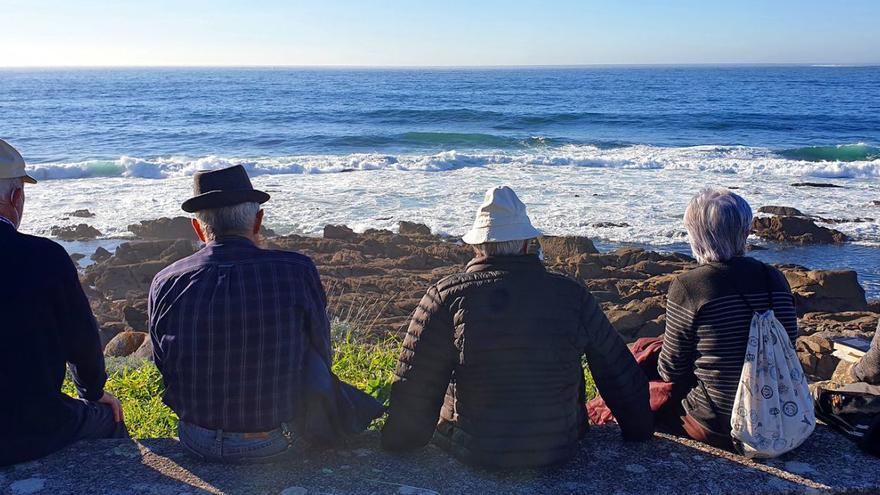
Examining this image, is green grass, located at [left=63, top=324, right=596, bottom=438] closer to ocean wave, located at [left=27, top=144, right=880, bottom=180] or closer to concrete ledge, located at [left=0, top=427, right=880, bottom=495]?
concrete ledge, located at [left=0, top=427, right=880, bottom=495]

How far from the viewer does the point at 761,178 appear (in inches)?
866

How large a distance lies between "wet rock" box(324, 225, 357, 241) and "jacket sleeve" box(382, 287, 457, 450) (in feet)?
31.9

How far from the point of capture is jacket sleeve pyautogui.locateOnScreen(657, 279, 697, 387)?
→ 3240mm

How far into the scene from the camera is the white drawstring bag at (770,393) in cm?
309

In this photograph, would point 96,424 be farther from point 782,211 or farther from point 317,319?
point 782,211

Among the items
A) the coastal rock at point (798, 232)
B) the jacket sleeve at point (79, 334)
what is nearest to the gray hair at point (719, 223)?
the jacket sleeve at point (79, 334)

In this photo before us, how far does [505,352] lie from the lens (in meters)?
2.95

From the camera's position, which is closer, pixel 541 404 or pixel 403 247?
pixel 541 404

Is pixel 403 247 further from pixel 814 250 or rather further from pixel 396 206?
pixel 814 250

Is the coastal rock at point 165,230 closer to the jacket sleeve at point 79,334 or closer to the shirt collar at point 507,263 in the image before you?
the jacket sleeve at point 79,334

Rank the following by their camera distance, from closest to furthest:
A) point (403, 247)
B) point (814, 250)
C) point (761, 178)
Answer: point (403, 247) < point (814, 250) < point (761, 178)

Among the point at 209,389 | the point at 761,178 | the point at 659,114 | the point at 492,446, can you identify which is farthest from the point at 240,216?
the point at 659,114

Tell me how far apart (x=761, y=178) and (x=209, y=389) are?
2130 cm

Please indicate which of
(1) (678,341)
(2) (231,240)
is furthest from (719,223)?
(2) (231,240)
